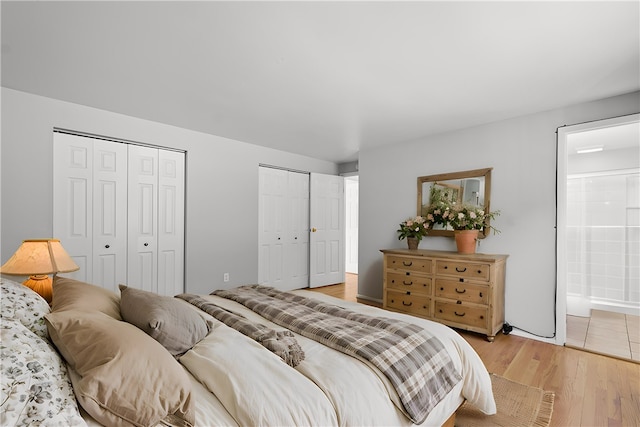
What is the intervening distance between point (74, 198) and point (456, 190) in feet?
13.8

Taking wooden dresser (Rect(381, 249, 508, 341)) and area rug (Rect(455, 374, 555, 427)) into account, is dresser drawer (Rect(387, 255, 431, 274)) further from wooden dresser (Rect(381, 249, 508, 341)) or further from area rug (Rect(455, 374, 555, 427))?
area rug (Rect(455, 374, 555, 427))

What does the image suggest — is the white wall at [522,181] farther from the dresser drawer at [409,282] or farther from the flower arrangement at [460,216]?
the dresser drawer at [409,282]

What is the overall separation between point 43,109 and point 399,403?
3.74 meters

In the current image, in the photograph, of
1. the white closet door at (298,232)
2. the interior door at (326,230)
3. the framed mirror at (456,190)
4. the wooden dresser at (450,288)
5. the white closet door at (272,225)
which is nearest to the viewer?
the wooden dresser at (450,288)

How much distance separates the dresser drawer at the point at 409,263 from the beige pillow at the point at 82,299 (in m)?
2.99

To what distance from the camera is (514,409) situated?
200 cm

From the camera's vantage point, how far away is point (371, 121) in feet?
11.6

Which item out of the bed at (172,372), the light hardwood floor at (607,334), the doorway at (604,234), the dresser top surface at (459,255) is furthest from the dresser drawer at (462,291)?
the bed at (172,372)

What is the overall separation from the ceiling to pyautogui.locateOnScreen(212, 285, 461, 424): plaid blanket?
1.69 metres

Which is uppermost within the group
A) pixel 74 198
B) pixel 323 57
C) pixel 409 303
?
pixel 323 57

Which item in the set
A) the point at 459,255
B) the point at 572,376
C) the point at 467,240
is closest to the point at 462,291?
the point at 459,255

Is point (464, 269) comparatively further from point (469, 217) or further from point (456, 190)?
point (456, 190)

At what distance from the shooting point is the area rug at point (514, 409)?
188cm

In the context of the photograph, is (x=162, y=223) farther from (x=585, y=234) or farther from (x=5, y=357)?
(x=585, y=234)
